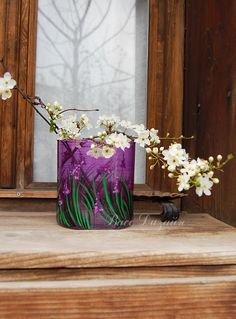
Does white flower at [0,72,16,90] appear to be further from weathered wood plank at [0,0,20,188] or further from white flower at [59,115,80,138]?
weathered wood plank at [0,0,20,188]

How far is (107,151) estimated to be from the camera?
3.90 ft

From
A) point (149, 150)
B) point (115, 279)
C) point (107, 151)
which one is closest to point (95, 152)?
point (107, 151)

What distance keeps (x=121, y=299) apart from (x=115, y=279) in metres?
0.05

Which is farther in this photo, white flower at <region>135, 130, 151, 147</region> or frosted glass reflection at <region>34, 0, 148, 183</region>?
frosted glass reflection at <region>34, 0, 148, 183</region>

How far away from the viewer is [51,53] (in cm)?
158

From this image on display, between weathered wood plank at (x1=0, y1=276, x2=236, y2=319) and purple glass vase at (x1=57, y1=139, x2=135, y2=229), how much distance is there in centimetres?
29

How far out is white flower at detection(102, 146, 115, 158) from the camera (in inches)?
46.7

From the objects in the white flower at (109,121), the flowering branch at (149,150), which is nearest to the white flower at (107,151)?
the flowering branch at (149,150)

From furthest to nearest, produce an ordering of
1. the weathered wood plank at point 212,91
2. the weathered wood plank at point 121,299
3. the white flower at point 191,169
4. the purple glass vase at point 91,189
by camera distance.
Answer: the weathered wood plank at point 212,91
the purple glass vase at point 91,189
the white flower at point 191,169
the weathered wood plank at point 121,299

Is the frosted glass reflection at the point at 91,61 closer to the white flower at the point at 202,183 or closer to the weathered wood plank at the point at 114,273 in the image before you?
the white flower at the point at 202,183

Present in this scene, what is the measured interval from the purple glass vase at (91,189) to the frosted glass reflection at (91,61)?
13.8 inches

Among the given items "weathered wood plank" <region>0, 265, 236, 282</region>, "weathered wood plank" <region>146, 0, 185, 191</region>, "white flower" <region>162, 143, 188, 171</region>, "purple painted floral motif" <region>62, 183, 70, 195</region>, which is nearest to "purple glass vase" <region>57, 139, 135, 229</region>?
"purple painted floral motif" <region>62, 183, 70, 195</region>

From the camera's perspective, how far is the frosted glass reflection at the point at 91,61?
5.16 ft

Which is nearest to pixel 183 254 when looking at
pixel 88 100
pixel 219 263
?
pixel 219 263
